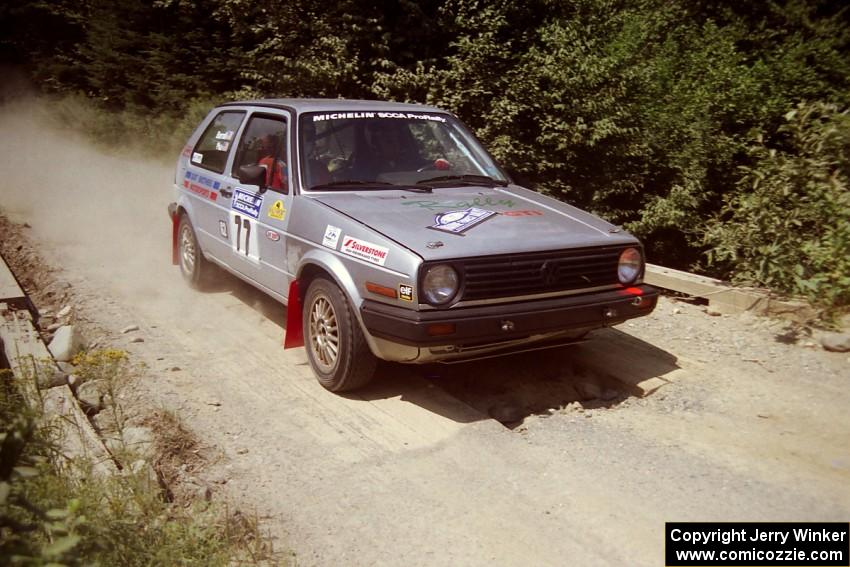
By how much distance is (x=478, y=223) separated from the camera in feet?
15.7

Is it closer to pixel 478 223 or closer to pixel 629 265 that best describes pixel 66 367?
pixel 478 223

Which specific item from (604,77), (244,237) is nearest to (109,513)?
(244,237)

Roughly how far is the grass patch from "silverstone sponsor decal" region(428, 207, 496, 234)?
77.8 inches

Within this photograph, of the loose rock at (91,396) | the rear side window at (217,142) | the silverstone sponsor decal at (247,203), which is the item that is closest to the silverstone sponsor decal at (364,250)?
the silverstone sponsor decal at (247,203)

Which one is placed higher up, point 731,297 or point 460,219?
point 460,219

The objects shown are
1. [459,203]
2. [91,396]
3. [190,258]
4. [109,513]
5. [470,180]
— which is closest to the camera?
[109,513]

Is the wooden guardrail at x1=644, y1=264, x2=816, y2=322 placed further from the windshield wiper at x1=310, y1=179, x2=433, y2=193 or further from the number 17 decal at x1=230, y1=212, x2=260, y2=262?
the number 17 decal at x1=230, y1=212, x2=260, y2=262

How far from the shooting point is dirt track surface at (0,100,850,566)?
3.51 meters

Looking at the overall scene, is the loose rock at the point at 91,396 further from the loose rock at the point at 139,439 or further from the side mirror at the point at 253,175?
the side mirror at the point at 253,175

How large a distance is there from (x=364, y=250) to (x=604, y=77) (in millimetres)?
6062

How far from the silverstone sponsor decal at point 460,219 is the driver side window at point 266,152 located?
1.32 meters

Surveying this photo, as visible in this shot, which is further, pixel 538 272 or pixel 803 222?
pixel 803 222

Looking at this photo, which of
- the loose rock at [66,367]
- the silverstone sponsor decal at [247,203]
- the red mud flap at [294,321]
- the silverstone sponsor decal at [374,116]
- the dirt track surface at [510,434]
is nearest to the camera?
the dirt track surface at [510,434]

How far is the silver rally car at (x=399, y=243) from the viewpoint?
440cm
